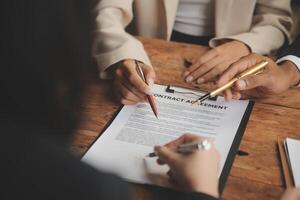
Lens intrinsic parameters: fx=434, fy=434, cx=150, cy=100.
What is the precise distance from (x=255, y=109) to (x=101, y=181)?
1.91 ft

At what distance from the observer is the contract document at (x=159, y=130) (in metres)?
0.84

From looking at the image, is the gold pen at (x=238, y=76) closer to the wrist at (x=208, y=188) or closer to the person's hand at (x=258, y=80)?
the person's hand at (x=258, y=80)

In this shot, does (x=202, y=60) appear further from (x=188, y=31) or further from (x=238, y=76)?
(x=188, y=31)

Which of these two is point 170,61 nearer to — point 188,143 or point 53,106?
point 188,143

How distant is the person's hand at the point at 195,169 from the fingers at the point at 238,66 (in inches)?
11.6

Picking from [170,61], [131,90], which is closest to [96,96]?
[131,90]

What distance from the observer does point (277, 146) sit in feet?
2.97

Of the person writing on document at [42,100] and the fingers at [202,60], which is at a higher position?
the person writing on document at [42,100]

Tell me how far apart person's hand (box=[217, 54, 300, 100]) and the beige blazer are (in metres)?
0.16

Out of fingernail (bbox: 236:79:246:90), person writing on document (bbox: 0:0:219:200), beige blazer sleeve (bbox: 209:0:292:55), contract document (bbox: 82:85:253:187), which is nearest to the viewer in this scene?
person writing on document (bbox: 0:0:219:200)

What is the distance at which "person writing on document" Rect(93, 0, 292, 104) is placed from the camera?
3.73 ft

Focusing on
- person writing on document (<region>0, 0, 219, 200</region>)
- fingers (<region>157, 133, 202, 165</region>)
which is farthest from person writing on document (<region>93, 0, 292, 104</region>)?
person writing on document (<region>0, 0, 219, 200</region>)

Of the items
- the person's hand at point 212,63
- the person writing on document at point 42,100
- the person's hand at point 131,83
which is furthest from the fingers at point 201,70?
the person writing on document at point 42,100

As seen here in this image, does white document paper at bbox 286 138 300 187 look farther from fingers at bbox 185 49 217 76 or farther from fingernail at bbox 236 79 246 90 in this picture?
fingers at bbox 185 49 217 76
